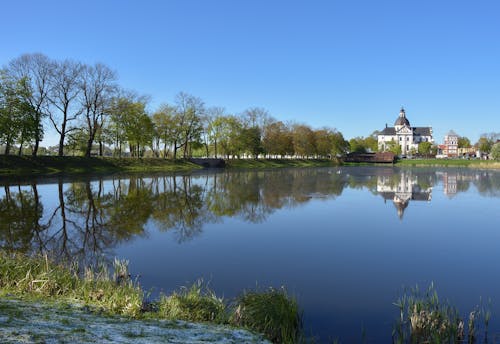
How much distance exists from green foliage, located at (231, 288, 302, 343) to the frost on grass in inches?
21.6

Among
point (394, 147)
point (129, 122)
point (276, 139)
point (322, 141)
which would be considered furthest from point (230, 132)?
point (394, 147)

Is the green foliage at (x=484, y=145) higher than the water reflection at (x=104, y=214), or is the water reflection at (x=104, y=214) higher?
the green foliage at (x=484, y=145)

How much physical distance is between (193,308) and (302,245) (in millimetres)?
7358

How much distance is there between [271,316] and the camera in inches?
281

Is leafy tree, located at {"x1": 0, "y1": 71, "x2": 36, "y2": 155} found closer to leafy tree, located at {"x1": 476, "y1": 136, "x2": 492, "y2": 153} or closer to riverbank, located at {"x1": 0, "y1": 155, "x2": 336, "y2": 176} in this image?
riverbank, located at {"x1": 0, "y1": 155, "x2": 336, "y2": 176}

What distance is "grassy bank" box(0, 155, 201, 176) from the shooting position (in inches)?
1925

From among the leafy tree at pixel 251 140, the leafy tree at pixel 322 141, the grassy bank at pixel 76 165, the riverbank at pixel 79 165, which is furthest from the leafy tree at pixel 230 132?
the leafy tree at pixel 322 141

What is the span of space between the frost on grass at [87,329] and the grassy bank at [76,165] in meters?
47.1

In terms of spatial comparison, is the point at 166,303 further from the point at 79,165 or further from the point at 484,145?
the point at 484,145

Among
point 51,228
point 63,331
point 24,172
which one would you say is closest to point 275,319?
point 63,331

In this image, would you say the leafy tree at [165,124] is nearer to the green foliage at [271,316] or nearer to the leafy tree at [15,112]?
the leafy tree at [15,112]

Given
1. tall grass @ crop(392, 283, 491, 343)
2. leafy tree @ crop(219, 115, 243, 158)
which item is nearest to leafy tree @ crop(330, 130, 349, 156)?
leafy tree @ crop(219, 115, 243, 158)

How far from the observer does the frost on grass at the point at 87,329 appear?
5168 mm

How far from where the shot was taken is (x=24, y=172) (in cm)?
4875
